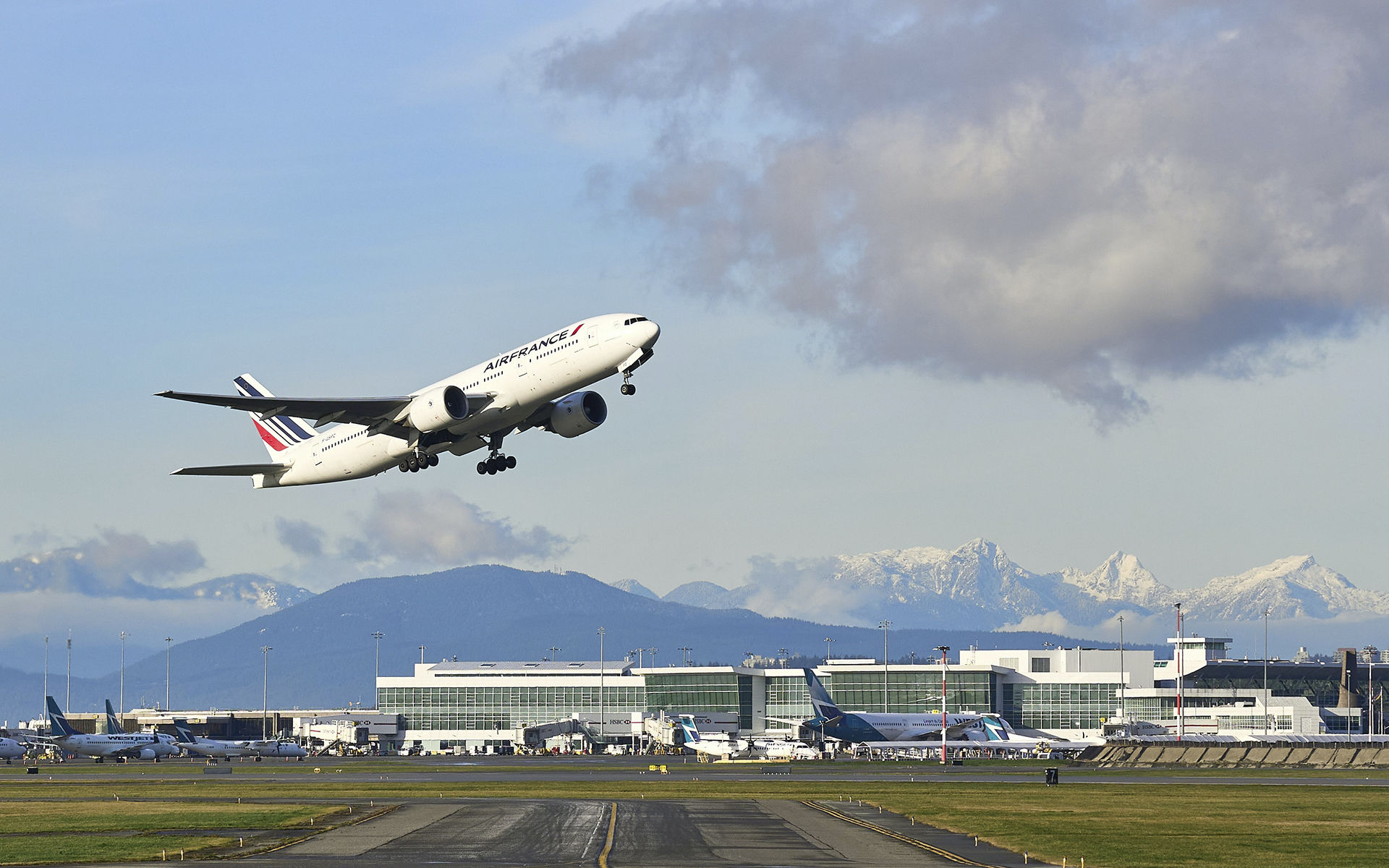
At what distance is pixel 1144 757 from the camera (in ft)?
409

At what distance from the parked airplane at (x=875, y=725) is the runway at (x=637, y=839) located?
85090 mm

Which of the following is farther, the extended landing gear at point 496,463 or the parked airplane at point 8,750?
the parked airplane at point 8,750

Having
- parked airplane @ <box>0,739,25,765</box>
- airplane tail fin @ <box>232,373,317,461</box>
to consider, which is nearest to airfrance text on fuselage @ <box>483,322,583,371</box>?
airplane tail fin @ <box>232,373,317,461</box>

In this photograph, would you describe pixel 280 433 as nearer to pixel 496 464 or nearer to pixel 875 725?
pixel 496 464

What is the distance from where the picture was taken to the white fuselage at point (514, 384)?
2603 inches

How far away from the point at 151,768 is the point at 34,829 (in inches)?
3309

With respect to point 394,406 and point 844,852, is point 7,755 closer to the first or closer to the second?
point 394,406

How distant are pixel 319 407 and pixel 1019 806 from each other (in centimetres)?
3983

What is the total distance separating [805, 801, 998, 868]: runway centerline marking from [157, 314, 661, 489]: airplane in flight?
21071 mm

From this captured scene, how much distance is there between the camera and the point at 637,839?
56.4 m

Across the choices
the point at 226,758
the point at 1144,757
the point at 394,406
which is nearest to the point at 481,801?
the point at 394,406

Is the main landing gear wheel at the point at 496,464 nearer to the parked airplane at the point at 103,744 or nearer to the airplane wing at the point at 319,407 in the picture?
the airplane wing at the point at 319,407

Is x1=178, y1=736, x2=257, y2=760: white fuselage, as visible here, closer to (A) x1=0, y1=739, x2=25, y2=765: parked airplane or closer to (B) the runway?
(A) x1=0, y1=739, x2=25, y2=765: parked airplane

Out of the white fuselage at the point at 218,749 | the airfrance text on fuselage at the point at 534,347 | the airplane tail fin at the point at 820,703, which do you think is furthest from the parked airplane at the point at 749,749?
the airfrance text on fuselage at the point at 534,347
